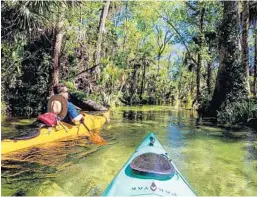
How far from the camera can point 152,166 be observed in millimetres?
3100

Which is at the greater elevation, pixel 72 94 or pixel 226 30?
pixel 226 30

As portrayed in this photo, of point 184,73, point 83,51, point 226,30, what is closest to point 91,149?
point 226,30

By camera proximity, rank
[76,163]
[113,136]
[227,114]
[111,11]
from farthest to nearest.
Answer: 1. [111,11]
2. [227,114]
3. [113,136]
4. [76,163]

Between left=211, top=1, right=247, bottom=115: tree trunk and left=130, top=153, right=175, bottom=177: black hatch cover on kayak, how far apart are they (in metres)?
7.38

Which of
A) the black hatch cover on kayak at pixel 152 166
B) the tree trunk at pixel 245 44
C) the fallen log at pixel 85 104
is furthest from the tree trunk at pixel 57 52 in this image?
the black hatch cover on kayak at pixel 152 166

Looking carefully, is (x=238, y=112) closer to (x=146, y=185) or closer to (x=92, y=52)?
(x=92, y=52)

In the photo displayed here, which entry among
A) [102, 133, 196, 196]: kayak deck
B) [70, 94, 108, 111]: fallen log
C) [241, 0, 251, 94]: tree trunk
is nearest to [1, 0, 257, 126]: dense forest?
[241, 0, 251, 94]: tree trunk

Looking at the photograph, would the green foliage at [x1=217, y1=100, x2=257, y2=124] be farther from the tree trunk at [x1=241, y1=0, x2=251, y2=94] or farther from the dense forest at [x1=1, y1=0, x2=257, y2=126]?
the tree trunk at [x1=241, y1=0, x2=251, y2=94]

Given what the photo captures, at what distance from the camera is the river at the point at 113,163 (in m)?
4.21

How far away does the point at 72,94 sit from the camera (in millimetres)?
11109

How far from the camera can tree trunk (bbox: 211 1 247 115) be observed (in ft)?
33.6

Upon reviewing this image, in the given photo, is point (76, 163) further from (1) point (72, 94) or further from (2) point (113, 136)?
(1) point (72, 94)

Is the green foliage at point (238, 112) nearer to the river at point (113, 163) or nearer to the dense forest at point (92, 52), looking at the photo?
the dense forest at point (92, 52)

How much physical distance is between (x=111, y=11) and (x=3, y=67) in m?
7.68
